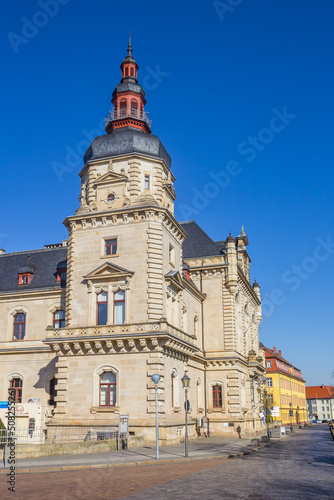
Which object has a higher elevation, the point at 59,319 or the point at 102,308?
the point at 59,319

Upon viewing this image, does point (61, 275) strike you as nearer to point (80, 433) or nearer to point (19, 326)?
point (19, 326)

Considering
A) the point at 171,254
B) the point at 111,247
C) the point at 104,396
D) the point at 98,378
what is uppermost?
the point at 171,254

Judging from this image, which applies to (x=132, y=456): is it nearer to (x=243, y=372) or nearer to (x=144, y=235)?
(x=144, y=235)

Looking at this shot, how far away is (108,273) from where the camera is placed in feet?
109

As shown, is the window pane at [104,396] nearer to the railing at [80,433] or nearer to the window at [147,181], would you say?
the railing at [80,433]

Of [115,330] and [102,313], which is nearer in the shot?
[115,330]

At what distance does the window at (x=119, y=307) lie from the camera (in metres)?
32.7

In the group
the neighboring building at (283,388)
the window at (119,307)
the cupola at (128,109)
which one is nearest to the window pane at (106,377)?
the window at (119,307)

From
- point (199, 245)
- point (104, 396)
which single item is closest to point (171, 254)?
point (104, 396)

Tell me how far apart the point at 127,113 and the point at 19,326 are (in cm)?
1906

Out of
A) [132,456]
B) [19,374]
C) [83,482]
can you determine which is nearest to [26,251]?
[19,374]

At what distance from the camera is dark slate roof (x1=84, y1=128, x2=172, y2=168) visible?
36.0 metres

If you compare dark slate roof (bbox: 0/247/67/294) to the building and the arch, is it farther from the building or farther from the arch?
the arch

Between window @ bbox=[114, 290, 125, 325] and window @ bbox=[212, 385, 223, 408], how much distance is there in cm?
1692
